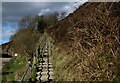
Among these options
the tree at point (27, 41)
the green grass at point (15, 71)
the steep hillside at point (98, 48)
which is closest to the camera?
the steep hillside at point (98, 48)

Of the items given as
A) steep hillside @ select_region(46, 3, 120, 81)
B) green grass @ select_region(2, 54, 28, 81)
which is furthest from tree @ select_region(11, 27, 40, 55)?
steep hillside @ select_region(46, 3, 120, 81)

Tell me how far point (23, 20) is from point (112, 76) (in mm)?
58050

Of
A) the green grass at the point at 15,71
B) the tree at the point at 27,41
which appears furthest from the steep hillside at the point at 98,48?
the tree at the point at 27,41

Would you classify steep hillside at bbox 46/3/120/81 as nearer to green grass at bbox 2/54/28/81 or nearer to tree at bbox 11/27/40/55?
green grass at bbox 2/54/28/81

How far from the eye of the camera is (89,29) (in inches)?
374

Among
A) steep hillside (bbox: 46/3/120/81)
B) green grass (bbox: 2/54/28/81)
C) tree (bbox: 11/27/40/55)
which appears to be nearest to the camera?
steep hillside (bbox: 46/3/120/81)

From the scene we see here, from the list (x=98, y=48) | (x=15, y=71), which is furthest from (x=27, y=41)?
(x=98, y=48)

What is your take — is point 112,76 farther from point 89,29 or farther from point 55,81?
point 55,81

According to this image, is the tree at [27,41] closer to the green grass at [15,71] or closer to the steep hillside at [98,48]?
the green grass at [15,71]

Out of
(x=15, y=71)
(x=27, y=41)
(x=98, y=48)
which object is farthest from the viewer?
(x=27, y=41)

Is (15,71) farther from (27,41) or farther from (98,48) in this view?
(98,48)

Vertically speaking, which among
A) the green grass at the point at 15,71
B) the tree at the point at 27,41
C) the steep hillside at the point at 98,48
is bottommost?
the green grass at the point at 15,71

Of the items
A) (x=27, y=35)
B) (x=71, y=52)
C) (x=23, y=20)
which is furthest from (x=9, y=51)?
(x=71, y=52)

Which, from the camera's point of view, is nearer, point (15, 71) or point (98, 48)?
point (98, 48)
